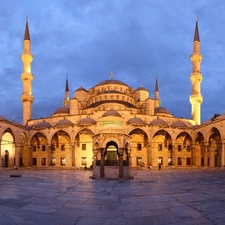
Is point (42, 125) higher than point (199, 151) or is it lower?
higher

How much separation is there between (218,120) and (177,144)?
369 inches

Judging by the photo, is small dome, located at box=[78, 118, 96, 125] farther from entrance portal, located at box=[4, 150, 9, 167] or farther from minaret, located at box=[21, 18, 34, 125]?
entrance portal, located at box=[4, 150, 9, 167]

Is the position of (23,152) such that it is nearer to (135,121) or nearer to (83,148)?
(83,148)

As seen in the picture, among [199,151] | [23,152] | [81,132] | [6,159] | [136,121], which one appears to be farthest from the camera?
[199,151]

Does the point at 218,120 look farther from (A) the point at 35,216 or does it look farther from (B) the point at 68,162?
(A) the point at 35,216

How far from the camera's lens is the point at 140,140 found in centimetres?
3600

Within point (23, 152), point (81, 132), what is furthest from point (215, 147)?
point (23, 152)

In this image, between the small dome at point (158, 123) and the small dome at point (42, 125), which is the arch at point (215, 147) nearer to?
the small dome at point (158, 123)

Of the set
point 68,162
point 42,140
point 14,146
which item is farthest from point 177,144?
point 14,146

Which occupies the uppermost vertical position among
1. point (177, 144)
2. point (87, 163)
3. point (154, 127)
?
point (154, 127)

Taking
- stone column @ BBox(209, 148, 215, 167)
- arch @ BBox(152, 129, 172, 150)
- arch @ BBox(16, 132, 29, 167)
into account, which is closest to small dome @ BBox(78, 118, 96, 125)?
arch @ BBox(16, 132, 29, 167)

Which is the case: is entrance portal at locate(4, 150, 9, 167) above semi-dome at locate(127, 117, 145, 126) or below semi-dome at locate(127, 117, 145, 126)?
below

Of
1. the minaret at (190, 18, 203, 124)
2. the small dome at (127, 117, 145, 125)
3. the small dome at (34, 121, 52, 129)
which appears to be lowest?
the small dome at (34, 121, 52, 129)

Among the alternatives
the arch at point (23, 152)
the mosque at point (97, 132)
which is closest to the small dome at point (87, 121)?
the mosque at point (97, 132)
